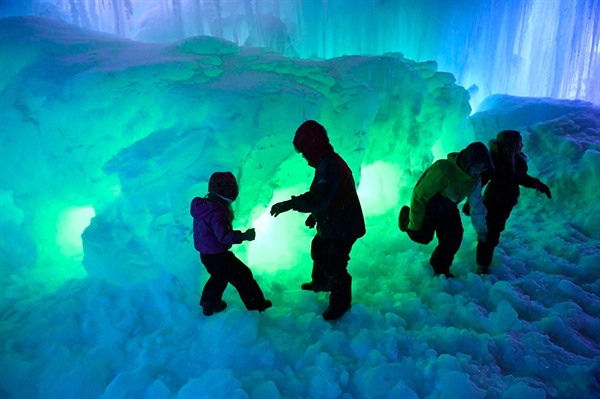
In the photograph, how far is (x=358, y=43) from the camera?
457 inches

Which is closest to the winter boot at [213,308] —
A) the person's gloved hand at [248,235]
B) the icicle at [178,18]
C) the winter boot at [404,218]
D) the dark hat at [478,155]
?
the person's gloved hand at [248,235]

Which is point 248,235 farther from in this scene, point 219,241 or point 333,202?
point 333,202

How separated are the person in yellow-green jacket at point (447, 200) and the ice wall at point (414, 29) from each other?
300 inches

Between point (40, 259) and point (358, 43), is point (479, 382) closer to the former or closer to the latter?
point (40, 259)

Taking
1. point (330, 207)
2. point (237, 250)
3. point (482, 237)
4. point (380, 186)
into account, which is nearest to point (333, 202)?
point (330, 207)

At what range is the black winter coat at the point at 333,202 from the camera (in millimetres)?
3061

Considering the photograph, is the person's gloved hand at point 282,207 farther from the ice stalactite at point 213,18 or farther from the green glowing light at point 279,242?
the ice stalactite at point 213,18

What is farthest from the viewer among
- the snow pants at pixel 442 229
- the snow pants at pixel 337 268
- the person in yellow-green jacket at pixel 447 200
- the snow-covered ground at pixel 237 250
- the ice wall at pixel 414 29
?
the ice wall at pixel 414 29

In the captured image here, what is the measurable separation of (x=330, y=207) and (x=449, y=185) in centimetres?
130

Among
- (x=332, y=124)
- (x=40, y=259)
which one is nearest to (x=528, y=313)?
(x=332, y=124)

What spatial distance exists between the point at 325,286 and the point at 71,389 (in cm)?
228

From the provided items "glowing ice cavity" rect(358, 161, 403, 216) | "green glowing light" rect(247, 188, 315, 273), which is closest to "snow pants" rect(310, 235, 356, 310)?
"green glowing light" rect(247, 188, 315, 273)

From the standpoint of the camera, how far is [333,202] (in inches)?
125

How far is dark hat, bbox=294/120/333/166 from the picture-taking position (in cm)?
309
